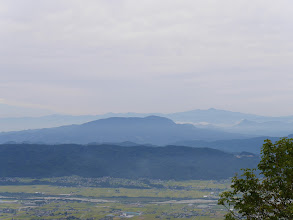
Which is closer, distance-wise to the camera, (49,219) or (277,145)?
(277,145)

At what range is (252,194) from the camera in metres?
27.3

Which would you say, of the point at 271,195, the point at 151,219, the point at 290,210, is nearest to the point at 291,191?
the point at 271,195

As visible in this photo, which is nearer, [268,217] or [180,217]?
[268,217]

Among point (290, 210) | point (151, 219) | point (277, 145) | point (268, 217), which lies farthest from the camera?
point (151, 219)

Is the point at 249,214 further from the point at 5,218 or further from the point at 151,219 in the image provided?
the point at 5,218

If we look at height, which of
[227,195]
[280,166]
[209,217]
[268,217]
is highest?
[280,166]

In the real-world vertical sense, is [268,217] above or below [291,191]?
below

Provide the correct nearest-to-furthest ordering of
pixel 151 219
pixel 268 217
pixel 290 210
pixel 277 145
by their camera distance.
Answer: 1. pixel 290 210
2. pixel 268 217
3. pixel 277 145
4. pixel 151 219

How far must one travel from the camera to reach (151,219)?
19162cm

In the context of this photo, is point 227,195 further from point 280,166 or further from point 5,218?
point 5,218

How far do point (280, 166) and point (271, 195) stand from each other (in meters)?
2.59

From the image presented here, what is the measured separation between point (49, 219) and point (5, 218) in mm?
26082

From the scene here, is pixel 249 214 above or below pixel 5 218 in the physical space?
above

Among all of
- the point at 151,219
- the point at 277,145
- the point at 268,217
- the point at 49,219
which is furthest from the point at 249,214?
the point at 49,219
